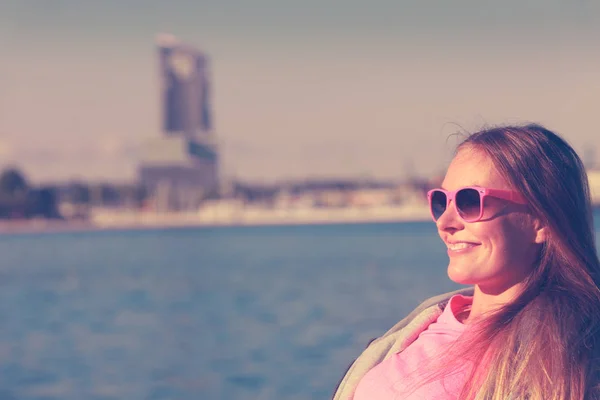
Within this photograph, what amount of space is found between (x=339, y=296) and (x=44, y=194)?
113 metres

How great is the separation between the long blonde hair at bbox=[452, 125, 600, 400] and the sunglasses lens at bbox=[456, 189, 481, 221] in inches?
3.0

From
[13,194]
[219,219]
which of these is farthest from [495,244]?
[219,219]

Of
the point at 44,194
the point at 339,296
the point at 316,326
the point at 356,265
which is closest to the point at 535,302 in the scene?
the point at 316,326

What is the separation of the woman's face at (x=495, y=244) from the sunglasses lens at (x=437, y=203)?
110mm

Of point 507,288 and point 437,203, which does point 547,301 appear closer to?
point 507,288

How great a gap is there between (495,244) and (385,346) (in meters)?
0.31

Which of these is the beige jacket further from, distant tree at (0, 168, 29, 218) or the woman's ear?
distant tree at (0, 168, 29, 218)

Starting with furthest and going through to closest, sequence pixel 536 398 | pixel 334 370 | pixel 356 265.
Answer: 1. pixel 356 265
2. pixel 334 370
3. pixel 536 398

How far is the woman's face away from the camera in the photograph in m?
2.08

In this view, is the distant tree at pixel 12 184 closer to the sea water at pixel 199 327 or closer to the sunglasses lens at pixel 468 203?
the sea water at pixel 199 327

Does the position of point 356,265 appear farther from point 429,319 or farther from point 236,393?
point 429,319

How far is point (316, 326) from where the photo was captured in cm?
2570

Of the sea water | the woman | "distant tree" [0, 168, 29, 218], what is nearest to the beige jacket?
the woman

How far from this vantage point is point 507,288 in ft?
6.93
